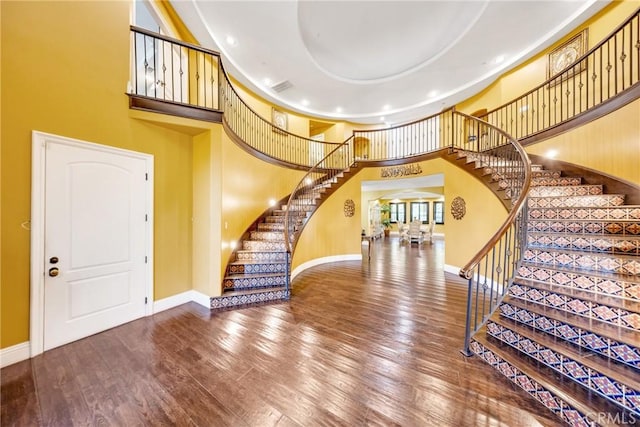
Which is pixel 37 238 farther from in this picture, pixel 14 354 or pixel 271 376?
pixel 271 376

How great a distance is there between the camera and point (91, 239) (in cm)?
268

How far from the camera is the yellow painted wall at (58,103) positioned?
2.15 metres

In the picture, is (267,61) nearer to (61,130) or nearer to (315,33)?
(315,33)

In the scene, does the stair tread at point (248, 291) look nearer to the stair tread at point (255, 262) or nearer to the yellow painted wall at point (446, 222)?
the stair tread at point (255, 262)

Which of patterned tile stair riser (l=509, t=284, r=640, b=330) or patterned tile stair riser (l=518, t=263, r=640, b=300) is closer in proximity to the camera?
patterned tile stair riser (l=509, t=284, r=640, b=330)

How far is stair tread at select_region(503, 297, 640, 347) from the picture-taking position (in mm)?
1627

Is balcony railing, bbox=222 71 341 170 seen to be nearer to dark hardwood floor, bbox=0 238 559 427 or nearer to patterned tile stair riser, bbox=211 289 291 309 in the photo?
patterned tile stair riser, bbox=211 289 291 309

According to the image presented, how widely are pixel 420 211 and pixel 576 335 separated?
14872mm

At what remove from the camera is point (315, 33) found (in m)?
4.96

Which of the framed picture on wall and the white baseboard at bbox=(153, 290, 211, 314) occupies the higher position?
the framed picture on wall

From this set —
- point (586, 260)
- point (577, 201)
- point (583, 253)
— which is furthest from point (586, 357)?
point (577, 201)

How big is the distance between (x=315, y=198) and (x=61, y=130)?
168 inches

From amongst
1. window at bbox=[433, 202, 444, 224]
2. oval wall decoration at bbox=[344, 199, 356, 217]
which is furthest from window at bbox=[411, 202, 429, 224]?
oval wall decoration at bbox=[344, 199, 356, 217]

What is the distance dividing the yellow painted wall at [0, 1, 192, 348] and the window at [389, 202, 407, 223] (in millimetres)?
15367
